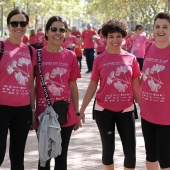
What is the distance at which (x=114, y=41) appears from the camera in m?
5.71

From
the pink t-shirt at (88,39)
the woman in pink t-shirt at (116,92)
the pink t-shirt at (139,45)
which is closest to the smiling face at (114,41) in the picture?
the woman in pink t-shirt at (116,92)

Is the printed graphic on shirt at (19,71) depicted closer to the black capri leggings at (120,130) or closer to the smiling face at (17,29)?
the smiling face at (17,29)

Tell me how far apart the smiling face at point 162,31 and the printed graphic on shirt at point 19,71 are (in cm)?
139

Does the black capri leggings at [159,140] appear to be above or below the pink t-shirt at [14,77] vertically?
below

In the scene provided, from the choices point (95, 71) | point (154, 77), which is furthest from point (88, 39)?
point (154, 77)

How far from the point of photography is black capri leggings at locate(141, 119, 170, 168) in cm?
536

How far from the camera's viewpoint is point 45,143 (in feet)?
17.3

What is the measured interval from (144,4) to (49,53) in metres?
30.5

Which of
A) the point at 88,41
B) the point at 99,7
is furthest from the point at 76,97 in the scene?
the point at 99,7

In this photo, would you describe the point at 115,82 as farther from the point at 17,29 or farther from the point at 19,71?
the point at 17,29

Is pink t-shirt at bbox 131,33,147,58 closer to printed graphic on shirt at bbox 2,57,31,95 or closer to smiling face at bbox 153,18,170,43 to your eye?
smiling face at bbox 153,18,170,43

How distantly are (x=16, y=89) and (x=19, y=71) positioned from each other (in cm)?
18

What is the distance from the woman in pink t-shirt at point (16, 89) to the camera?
5195 millimetres

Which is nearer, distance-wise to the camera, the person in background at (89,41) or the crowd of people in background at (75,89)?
the crowd of people in background at (75,89)
